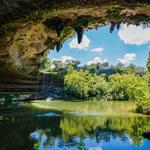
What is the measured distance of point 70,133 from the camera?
36344 millimetres

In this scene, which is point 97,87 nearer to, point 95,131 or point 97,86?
point 97,86

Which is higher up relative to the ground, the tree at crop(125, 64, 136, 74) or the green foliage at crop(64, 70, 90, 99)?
the tree at crop(125, 64, 136, 74)

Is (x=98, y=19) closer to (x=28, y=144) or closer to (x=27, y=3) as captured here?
(x=27, y=3)

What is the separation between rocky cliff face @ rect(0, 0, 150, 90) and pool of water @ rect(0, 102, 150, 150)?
10.6m

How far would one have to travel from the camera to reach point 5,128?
36.2 m

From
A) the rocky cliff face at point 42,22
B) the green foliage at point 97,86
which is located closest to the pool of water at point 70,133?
the rocky cliff face at point 42,22

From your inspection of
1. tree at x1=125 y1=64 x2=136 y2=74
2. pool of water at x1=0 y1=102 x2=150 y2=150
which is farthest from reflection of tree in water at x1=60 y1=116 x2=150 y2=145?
tree at x1=125 y1=64 x2=136 y2=74

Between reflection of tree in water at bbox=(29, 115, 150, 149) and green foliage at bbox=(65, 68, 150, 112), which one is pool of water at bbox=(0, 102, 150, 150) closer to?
reflection of tree in water at bbox=(29, 115, 150, 149)

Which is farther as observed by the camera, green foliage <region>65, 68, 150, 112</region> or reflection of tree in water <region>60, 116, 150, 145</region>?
green foliage <region>65, 68, 150, 112</region>

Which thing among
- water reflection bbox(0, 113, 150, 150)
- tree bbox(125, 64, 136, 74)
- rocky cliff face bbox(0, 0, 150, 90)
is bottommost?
water reflection bbox(0, 113, 150, 150)

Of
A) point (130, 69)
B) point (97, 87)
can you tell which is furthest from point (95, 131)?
point (130, 69)

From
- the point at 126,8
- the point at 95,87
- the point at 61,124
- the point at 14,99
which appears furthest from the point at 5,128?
the point at 95,87

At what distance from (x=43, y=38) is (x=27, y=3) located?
533 cm

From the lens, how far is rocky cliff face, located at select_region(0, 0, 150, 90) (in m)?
12.2
